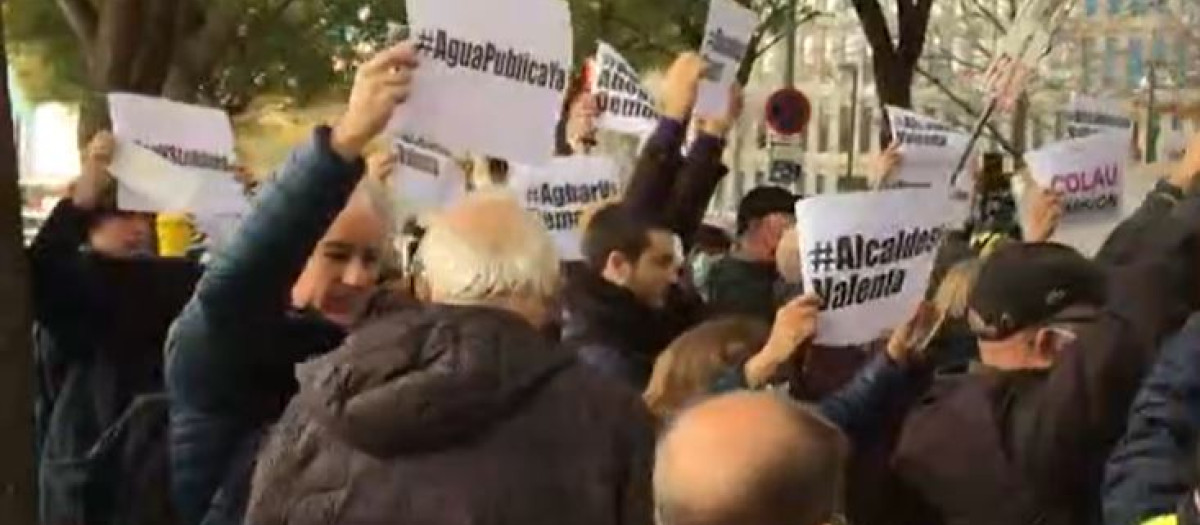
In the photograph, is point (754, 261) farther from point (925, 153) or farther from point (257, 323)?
point (257, 323)

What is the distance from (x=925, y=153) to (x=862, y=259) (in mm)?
2928

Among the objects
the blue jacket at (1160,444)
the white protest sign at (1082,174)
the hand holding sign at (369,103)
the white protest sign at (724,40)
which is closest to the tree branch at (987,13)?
the white protest sign at (724,40)

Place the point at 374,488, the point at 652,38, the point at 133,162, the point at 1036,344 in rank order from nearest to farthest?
the point at 374,488 < the point at 1036,344 < the point at 133,162 < the point at 652,38

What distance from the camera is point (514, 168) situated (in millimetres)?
8445

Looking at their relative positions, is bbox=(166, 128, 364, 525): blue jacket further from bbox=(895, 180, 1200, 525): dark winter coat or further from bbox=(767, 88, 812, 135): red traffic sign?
bbox=(767, 88, 812, 135): red traffic sign

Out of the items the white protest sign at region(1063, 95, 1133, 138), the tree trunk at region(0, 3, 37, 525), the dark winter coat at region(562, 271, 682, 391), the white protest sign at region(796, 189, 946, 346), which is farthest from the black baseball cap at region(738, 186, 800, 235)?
the tree trunk at region(0, 3, 37, 525)

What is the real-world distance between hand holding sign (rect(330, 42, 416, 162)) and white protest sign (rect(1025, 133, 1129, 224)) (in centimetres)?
360

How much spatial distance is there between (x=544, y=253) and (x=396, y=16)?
2599 centimetres

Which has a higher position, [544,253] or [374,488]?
[544,253]

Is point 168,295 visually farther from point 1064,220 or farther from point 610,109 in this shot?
point 610,109

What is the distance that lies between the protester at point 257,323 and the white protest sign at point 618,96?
5.10 m

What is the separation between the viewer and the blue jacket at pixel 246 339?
5.03 metres

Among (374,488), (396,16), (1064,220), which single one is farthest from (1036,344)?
(396,16)

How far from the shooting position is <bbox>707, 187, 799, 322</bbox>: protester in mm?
9362
